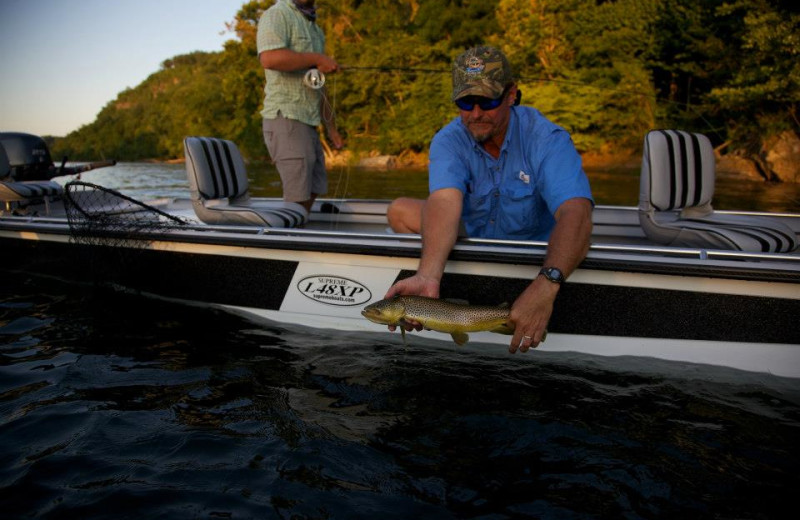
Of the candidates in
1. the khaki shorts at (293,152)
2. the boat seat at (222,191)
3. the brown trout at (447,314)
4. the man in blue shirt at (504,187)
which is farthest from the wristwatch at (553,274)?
the khaki shorts at (293,152)

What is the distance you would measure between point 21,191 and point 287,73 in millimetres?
3572

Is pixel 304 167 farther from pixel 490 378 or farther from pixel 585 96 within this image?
pixel 585 96

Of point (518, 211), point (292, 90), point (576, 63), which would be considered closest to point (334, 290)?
point (518, 211)

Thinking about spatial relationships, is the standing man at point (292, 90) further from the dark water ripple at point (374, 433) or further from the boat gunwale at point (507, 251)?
the dark water ripple at point (374, 433)

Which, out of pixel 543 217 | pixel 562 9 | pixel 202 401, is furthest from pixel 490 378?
pixel 562 9

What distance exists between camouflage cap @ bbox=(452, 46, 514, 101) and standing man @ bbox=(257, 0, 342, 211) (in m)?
2.49

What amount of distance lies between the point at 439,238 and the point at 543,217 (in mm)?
912

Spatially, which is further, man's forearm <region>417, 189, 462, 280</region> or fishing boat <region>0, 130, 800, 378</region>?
man's forearm <region>417, 189, 462, 280</region>

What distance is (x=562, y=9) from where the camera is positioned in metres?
30.8

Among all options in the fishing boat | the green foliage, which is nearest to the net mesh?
the fishing boat

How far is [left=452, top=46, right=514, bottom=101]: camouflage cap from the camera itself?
3691 mm

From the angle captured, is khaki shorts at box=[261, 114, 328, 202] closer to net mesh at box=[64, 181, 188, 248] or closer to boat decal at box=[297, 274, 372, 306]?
net mesh at box=[64, 181, 188, 248]

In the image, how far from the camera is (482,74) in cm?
369

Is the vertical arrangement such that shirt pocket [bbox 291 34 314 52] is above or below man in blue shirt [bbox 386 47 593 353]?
above
